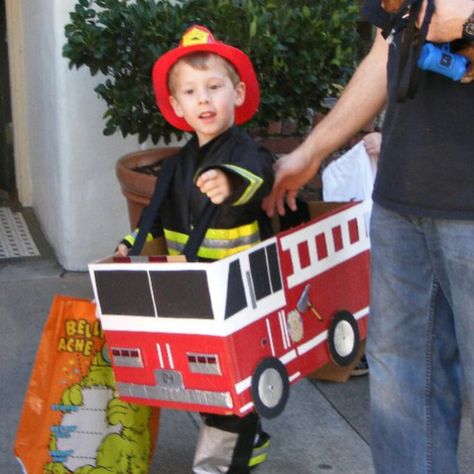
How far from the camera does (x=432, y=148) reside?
2.33 meters

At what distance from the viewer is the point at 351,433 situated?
3.79 meters

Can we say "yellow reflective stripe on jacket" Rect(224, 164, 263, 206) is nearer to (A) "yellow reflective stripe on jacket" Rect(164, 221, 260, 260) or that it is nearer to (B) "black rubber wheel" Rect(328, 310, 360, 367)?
(A) "yellow reflective stripe on jacket" Rect(164, 221, 260, 260)

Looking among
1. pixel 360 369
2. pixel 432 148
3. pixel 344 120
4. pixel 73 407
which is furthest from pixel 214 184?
pixel 360 369

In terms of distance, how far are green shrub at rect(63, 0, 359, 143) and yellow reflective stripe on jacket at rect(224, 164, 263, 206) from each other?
59.0 inches

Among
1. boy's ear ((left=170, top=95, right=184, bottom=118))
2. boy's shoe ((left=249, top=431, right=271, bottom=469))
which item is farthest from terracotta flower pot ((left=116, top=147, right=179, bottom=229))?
boy's shoe ((left=249, top=431, right=271, bottom=469))

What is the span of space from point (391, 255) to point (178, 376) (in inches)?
25.9

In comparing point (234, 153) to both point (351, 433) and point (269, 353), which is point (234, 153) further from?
point (351, 433)

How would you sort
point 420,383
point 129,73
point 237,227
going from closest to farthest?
point 420,383
point 237,227
point 129,73

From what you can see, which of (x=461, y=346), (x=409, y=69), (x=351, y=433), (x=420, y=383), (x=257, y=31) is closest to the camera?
(x=409, y=69)

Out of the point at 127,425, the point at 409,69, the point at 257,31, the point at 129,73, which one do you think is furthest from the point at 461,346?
the point at 129,73

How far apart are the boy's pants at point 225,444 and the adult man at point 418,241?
535 millimetres

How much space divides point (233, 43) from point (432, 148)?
2000mm

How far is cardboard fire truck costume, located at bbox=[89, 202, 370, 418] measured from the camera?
8.67ft

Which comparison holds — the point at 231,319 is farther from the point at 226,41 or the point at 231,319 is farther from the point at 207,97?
the point at 226,41
